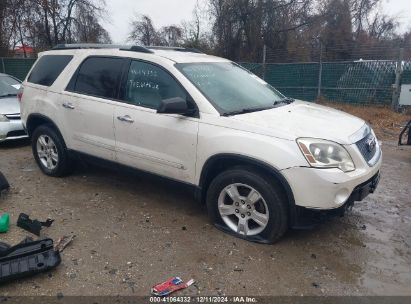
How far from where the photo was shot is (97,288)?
117 inches

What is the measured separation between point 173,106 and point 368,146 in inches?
75.2

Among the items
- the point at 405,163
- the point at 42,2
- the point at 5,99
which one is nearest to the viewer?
the point at 405,163

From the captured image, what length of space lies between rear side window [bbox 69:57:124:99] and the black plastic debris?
1.57 m

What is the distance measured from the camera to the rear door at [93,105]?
174 inches

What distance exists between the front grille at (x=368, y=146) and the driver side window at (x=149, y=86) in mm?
1744

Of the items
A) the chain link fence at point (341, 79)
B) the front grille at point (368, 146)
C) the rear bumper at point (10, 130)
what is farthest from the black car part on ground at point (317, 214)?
the chain link fence at point (341, 79)

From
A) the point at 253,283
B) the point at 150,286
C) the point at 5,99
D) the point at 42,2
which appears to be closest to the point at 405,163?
the point at 253,283

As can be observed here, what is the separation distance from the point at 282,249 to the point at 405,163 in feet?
13.2

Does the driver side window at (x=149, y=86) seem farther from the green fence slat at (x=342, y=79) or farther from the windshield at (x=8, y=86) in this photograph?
the green fence slat at (x=342, y=79)

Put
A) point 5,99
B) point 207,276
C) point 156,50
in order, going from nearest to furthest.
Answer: point 207,276 → point 156,50 → point 5,99

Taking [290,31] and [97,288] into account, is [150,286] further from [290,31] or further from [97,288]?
[290,31]

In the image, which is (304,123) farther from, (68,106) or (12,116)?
(12,116)

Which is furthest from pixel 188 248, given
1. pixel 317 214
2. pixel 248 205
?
pixel 317 214

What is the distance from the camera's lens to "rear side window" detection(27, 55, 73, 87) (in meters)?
5.09
